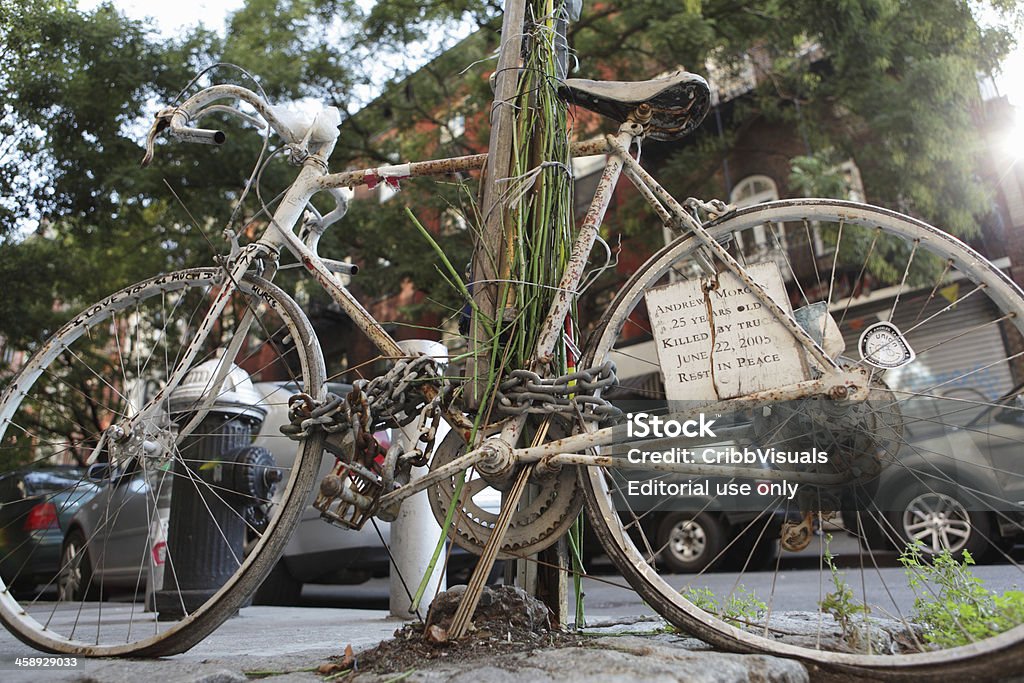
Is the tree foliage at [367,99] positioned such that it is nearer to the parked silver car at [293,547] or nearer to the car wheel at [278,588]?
the parked silver car at [293,547]

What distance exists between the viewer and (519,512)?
6.64 feet

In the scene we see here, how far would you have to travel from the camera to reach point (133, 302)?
2.61 meters

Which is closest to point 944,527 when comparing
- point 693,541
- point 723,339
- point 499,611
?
point 693,541

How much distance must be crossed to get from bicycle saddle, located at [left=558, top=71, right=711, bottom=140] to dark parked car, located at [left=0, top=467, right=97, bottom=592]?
84.5 inches

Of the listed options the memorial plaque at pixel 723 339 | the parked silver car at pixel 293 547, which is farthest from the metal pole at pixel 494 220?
the parked silver car at pixel 293 547

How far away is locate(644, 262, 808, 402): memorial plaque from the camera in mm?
1943

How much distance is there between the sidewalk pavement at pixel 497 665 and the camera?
1.46 meters

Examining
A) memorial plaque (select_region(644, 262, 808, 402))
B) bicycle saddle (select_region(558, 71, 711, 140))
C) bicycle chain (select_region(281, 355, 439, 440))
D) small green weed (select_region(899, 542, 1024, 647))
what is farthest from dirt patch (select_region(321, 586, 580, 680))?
bicycle saddle (select_region(558, 71, 711, 140))

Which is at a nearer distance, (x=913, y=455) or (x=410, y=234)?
(x=913, y=455)

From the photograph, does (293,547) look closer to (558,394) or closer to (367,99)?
(558,394)

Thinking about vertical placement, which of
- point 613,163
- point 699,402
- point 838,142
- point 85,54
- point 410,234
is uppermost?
point 838,142

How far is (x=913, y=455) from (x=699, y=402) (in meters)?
0.67

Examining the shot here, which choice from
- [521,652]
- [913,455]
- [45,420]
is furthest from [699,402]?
[45,420]

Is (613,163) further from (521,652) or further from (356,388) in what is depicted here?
(521,652)
